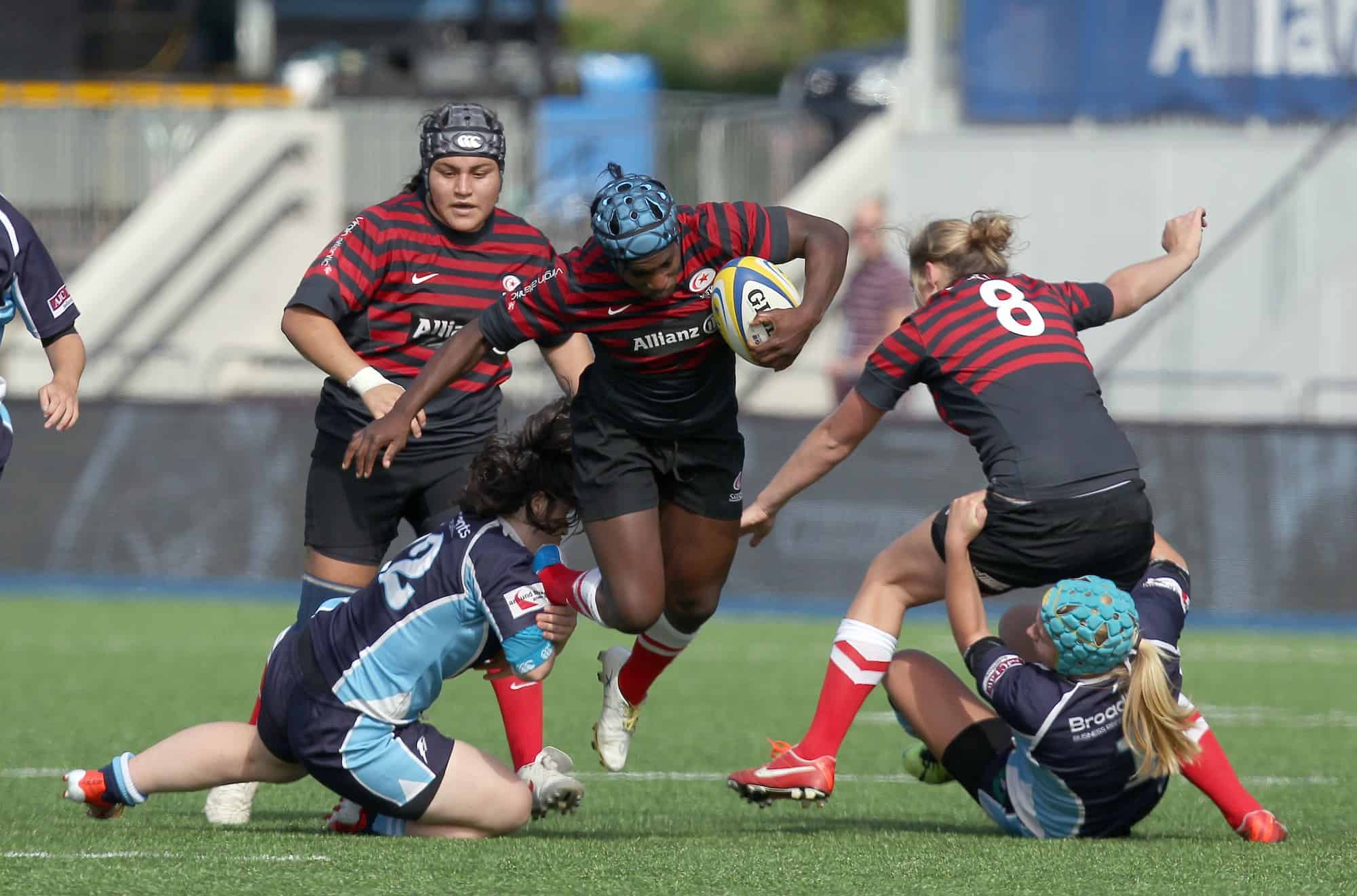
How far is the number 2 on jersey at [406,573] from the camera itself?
16.0 feet

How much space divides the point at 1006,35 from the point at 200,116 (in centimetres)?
675

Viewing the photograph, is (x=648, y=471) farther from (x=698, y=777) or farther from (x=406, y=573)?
(x=698, y=777)

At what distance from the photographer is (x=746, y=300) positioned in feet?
16.4

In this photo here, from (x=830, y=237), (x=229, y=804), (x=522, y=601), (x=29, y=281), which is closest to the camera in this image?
(x=522, y=601)

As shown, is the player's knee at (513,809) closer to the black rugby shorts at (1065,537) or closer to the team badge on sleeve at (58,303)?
the black rugby shorts at (1065,537)

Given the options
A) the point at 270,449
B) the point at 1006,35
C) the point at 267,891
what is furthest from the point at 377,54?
the point at 267,891

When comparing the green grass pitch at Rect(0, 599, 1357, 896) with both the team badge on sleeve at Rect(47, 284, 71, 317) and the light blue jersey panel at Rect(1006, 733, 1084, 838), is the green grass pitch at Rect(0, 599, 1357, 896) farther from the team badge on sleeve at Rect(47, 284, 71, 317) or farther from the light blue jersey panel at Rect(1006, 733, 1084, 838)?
the team badge on sleeve at Rect(47, 284, 71, 317)

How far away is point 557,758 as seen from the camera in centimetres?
519

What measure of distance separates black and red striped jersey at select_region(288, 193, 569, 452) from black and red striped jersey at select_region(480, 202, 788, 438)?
0.70 meters

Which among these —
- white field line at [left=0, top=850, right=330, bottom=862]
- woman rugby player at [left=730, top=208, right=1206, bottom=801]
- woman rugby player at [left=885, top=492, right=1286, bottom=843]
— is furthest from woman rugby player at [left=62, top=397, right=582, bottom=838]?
woman rugby player at [left=885, top=492, right=1286, bottom=843]

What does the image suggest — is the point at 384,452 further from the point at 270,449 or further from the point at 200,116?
the point at 200,116

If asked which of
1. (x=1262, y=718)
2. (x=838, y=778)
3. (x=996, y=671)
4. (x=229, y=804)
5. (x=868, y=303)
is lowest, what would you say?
(x=1262, y=718)

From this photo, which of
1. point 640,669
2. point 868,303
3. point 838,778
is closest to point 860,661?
point 640,669

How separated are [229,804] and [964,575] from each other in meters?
2.13
